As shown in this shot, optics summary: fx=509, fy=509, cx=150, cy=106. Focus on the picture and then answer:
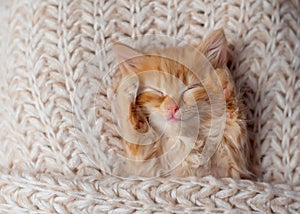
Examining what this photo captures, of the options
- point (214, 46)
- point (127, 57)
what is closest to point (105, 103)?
point (127, 57)

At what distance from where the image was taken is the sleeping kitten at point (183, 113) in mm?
831

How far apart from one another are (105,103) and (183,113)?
15 cm

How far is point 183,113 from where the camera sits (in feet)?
2.69

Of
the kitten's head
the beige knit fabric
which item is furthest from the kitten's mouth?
the beige knit fabric

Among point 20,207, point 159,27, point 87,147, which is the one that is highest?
point 159,27

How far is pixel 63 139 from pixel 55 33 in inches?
7.8

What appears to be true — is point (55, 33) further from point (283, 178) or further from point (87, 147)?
point (283, 178)

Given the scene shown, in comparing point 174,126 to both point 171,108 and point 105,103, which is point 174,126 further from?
point 105,103

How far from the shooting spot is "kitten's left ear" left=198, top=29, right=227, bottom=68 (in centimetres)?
86

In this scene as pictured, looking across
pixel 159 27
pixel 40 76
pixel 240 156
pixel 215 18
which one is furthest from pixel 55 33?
pixel 240 156

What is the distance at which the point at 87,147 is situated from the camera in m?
0.90

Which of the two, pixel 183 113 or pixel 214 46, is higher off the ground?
pixel 214 46

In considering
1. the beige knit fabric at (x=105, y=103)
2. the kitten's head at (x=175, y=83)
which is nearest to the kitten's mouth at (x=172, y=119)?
the kitten's head at (x=175, y=83)

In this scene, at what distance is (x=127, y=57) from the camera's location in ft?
2.81
